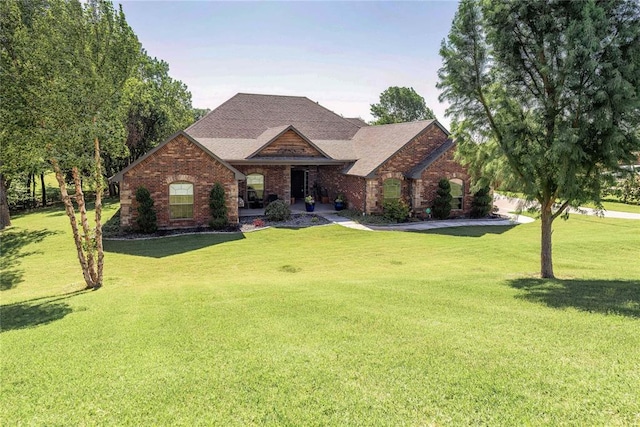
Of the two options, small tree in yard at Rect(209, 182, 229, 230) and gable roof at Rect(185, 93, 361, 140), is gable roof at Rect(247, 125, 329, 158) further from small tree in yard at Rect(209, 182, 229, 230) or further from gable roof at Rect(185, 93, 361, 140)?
small tree in yard at Rect(209, 182, 229, 230)

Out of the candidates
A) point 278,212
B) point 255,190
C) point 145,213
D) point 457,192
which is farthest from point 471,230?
point 145,213

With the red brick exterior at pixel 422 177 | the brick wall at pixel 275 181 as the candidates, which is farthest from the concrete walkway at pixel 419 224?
the brick wall at pixel 275 181

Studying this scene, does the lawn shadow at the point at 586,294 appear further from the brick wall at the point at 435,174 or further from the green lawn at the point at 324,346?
the brick wall at the point at 435,174

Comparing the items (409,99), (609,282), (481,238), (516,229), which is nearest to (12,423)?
(609,282)

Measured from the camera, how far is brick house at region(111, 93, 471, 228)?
61.0 feet

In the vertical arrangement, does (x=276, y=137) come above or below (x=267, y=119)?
below

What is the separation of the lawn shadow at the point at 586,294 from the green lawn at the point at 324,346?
7 cm

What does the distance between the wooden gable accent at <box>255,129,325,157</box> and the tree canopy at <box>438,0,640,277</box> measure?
14.6 metres

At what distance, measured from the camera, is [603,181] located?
9508 mm

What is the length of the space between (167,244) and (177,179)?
3801 millimetres

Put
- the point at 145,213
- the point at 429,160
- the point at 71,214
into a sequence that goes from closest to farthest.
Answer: the point at 71,214 → the point at 145,213 → the point at 429,160

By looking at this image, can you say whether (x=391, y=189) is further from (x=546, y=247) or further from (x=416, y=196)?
(x=546, y=247)

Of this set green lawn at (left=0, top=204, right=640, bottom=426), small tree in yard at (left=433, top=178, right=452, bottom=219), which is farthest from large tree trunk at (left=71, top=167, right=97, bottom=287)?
small tree in yard at (left=433, top=178, right=452, bottom=219)

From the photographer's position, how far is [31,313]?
26.5 feet
